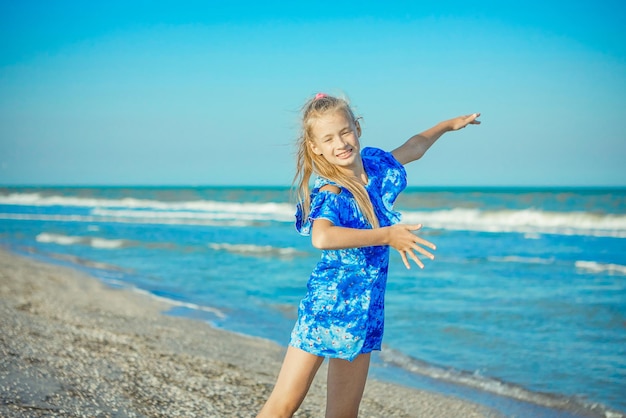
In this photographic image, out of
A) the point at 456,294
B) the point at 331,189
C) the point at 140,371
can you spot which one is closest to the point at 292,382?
the point at 331,189

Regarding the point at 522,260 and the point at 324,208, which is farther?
the point at 522,260

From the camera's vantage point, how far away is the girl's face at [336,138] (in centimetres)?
294

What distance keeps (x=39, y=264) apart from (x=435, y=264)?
7.32 metres

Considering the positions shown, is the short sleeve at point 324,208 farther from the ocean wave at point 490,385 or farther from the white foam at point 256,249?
the white foam at point 256,249

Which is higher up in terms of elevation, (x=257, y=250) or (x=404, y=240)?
(x=404, y=240)

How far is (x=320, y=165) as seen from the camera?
9.89ft

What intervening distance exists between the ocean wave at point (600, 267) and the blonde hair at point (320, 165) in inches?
386

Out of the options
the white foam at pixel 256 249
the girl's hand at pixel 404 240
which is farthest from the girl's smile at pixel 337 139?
the white foam at pixel 256 249

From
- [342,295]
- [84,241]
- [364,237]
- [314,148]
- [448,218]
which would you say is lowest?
[84,241]

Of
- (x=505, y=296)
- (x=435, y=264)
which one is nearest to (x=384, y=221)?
(x=505, y=296)

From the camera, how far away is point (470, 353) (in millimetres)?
6102

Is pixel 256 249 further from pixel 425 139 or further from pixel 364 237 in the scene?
pixel 364 237

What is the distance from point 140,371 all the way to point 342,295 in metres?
2.51

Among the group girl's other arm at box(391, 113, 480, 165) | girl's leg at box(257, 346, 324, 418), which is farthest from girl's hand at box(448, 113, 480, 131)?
girl's leg at box(257, 346, 324, 418)
